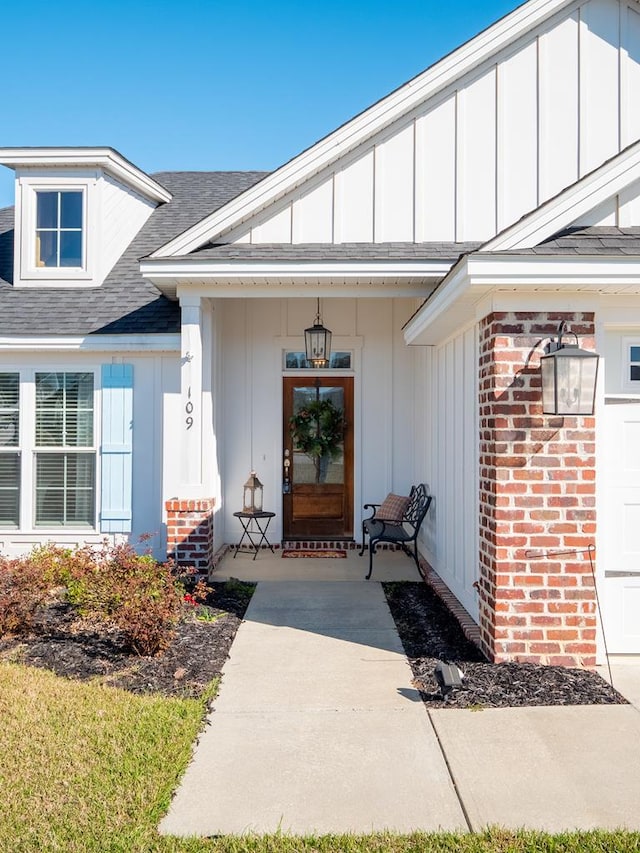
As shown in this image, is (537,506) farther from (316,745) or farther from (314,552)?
(314,552)

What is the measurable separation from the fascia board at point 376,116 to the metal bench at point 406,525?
374cm

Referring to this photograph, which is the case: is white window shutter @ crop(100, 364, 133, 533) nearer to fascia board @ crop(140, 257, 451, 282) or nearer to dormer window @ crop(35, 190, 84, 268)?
fascia board @ crop(140, 257, 451, 282)

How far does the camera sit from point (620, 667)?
15.3 feet

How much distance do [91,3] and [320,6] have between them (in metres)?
3.47

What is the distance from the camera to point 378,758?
3.48m

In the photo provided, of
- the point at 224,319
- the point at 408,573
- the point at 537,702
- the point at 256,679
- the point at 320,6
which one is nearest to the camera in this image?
the point at 537,702

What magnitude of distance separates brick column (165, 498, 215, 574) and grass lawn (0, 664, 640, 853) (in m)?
2.65

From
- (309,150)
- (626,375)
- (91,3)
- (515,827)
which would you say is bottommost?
(515,827)

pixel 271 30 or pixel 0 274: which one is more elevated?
pixel 271 30

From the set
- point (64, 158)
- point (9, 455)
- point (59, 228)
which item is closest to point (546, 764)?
point (9, 455)

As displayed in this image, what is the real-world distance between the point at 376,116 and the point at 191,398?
3585mm

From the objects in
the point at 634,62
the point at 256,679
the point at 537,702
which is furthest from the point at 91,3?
the point at 537,702

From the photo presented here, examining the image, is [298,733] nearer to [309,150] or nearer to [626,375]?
[626,375]

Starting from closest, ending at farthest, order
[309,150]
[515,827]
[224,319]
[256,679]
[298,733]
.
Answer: [515,827]
[298,733]
[256,679]
[309,150]
[224,319]
